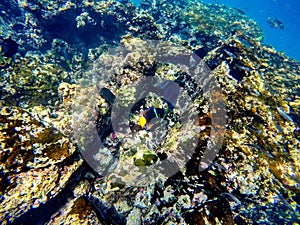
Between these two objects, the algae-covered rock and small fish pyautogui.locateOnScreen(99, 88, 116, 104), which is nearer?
the algae-covered rock

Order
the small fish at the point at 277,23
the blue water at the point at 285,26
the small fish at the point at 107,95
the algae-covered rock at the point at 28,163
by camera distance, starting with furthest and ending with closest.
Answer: the blue water at the point at 285,26
the small fish at the point at 277,23
the small fish at the point at 107,95
the algae-covered rock at the point at 28,163

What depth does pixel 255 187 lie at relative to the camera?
290 cm

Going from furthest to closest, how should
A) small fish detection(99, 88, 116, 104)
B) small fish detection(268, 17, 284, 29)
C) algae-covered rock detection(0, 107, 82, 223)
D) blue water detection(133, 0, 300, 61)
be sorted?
blue water detection(133, 0, 300, 61)
small fish detection(268, 17, 284, 29)
small fish detection(99, 88, 116, 104)
algae-covered rock detection(0, 107, 82, 223)

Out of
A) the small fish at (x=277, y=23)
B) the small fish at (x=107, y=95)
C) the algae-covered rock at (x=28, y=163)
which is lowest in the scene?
the algae-covered rock at (x=28, y=163)

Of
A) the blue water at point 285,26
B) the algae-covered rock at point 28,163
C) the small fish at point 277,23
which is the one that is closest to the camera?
the algae-covered rock at point 28,163

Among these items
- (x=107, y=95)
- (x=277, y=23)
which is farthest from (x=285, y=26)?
(x=107, y=95)

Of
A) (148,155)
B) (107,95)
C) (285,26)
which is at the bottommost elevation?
(148,155)

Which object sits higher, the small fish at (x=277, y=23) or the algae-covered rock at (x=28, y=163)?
the small fish at (x=277, y=23)

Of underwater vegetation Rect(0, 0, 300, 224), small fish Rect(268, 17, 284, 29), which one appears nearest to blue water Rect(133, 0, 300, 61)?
small fish Rect(268, 17, 284, 29)

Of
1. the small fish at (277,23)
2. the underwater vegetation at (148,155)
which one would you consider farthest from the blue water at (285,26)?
the underwater vegetation at (148,155)

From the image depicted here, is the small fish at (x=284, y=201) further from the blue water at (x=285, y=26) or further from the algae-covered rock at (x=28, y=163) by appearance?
the blue water at (x=285, y=26)

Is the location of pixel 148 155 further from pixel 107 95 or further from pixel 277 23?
pixel 277 23

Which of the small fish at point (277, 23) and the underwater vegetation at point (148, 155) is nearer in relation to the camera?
the underwater vegetation at point (148, 155)

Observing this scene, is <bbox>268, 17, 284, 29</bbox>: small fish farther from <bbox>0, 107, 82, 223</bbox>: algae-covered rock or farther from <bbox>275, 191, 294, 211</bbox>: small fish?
<bbox>0, 107, 82, 223</bbox>: algae-covered rock
